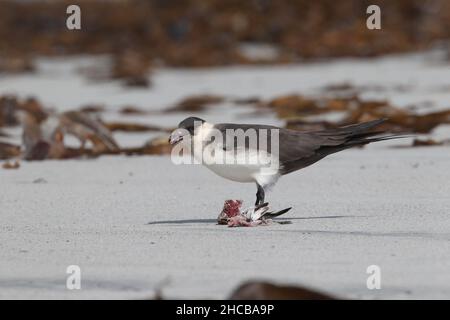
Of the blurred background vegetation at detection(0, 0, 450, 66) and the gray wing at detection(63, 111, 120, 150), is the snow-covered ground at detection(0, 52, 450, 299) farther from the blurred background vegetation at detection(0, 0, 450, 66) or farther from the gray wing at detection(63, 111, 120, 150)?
the blurred background vegetation at detection(0, 0, 450, 66)

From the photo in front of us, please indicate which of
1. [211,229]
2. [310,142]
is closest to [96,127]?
[310,142]

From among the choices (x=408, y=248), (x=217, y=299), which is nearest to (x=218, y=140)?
(x=408, y=248)

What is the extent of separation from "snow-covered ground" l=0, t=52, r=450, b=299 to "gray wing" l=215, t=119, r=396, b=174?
0.24 metres

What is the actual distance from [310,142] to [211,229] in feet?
1.91

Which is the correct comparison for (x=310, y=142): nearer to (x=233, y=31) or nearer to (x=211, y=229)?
(x=211, y=229)

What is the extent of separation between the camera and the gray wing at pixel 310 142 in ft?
13.7

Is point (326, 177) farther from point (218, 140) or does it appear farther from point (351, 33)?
point (351, 33)

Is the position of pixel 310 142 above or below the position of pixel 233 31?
below

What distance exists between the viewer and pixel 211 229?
396 cm

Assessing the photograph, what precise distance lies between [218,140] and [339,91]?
582 centimetres

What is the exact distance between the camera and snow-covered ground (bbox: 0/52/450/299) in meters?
3.13

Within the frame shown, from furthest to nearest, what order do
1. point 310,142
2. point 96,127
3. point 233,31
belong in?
1. point 233,31
2. point 96,127
3. point 310,142

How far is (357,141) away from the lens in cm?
423
